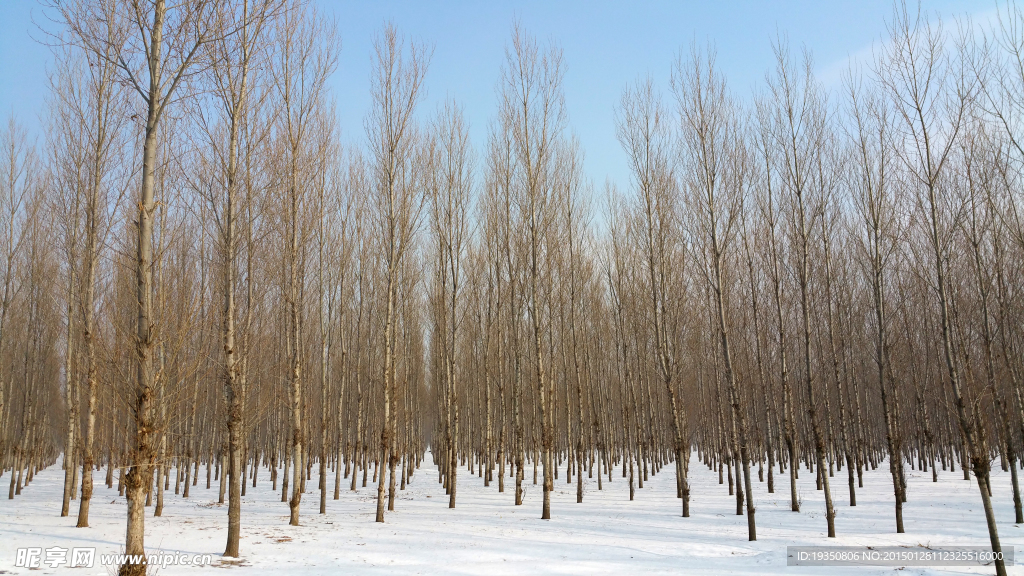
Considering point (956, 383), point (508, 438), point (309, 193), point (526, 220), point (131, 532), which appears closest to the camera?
point (131, 532)

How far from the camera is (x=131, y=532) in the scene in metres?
5.14

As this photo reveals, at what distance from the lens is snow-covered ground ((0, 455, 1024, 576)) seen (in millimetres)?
7625

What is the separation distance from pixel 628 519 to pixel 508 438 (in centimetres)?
2732

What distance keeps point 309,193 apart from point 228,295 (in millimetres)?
4466

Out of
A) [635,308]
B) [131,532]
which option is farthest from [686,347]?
[131,532]

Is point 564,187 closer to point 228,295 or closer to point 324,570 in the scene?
point 228,295

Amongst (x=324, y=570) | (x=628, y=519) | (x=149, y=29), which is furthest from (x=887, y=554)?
(x=149, y=29)

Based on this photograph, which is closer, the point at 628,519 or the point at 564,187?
the point at 628,519

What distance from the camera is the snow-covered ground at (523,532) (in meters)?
7.62

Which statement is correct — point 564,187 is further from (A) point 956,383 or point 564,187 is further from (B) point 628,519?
(A) point 956,383

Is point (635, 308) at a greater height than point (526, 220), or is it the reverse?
point (526, 220)

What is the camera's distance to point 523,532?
10.5 metres

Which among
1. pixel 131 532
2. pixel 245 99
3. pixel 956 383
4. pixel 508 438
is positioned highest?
pixel 245 99

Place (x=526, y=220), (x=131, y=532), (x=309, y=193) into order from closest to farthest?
(x=131, y=532), (x=309, y=193), (x=526, y=220)
